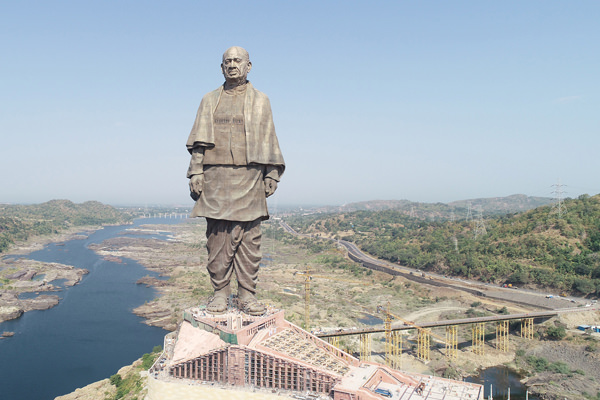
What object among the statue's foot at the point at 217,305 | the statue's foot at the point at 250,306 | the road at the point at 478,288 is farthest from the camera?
the road at the point at 478,288

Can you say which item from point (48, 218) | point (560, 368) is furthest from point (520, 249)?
point (48, 218)

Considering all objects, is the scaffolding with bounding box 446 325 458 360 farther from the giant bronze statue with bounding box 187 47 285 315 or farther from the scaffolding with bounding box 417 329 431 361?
the giant bronze statue with bounding box 187 47 285 315

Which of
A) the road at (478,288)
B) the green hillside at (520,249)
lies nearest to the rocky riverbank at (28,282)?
the road at (478,288)

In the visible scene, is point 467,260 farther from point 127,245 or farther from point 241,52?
point 127,245

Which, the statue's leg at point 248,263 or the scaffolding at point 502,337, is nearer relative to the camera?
Result: the statue's leg at point 248,263

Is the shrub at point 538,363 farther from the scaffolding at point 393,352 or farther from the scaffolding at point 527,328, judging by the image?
the scaffolding at point 393,352

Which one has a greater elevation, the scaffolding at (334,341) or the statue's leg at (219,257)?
the statue's leg at (219,257)
